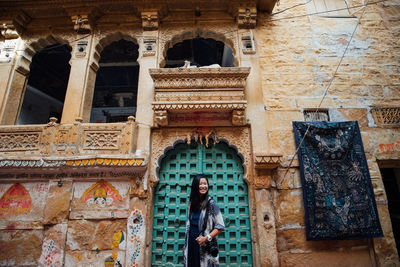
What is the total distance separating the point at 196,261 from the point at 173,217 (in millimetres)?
1596

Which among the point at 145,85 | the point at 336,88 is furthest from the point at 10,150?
the point at 336,88

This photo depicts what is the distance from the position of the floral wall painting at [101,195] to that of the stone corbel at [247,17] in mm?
4763

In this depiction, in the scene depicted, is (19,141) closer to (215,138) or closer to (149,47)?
(149,47)

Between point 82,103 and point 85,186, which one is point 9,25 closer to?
point 82,103

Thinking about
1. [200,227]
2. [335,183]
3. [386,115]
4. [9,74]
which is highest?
[9,74]

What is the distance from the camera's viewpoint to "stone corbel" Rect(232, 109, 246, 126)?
426 centimetres

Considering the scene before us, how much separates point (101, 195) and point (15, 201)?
169 centimetres

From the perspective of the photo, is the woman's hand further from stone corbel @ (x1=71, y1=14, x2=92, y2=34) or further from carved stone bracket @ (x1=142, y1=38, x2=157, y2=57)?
stone corbel @ (x1=71, y1=14, x2=92, y2=34)

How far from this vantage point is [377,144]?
4.36m

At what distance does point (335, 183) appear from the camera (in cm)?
404

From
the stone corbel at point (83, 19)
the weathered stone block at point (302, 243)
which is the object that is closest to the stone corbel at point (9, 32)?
the stone corbel at point (83, 19)

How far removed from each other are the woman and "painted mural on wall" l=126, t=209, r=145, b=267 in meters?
1.43

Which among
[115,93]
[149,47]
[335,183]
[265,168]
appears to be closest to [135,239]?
[265,168]

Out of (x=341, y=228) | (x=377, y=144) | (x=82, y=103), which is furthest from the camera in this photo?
(x=82, y=103)
